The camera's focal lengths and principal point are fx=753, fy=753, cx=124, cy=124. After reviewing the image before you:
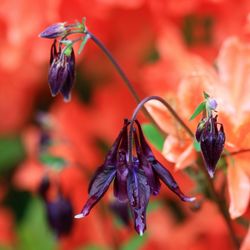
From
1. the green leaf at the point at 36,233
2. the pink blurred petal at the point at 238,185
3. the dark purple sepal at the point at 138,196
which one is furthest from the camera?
the green leaf at the point at 36,233

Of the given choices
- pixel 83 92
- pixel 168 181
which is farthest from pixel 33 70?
pixel 168 181

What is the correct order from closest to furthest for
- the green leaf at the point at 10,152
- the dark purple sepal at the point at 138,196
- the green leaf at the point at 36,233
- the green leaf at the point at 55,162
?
the dark purple sepal at the point at 138,196 < the green leaf at the point at 55,162 < the green leaf at the point at 36,233 < the green leaf at the point at 10,152

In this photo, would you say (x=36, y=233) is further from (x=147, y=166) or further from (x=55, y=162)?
(x=147, y=166)

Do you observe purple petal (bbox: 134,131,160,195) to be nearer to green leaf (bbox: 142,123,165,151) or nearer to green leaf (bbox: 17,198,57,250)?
green leaf (bbox: 142,123,165,151)

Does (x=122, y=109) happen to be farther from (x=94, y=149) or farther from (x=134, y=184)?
(x=134, y=184)

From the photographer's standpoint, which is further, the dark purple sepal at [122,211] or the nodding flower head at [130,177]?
the dark purple sepal at [122,211]

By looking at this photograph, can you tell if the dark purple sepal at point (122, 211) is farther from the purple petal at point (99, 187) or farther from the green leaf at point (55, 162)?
the purple petal at point (99, 187)

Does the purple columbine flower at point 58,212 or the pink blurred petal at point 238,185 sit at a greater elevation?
the pink blurred petal at point 238,185

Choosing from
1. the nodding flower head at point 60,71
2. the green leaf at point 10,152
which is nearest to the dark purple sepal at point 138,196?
the nodding flower head at point 60,71
